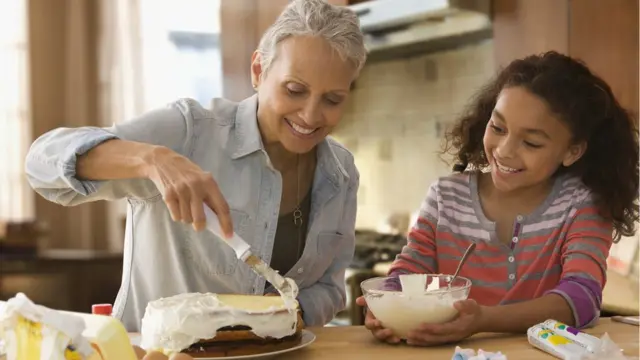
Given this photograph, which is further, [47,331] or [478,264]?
[478,264]

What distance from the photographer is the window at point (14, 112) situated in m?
4.77

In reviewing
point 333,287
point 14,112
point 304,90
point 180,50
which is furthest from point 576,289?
point 14,112

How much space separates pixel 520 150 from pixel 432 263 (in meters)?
0.30

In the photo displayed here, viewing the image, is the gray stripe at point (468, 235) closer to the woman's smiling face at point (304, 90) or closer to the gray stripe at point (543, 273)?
the gray stripe at point (543, 273)

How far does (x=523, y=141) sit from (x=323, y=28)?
0.46 m

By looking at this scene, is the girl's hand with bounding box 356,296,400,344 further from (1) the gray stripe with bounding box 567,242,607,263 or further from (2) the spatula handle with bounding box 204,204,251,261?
(1) the gray stripe with bounding box 567,242,607,263

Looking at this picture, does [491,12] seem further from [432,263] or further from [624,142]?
[432,263]

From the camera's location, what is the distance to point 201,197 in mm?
1025

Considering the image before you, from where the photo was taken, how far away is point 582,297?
127cm

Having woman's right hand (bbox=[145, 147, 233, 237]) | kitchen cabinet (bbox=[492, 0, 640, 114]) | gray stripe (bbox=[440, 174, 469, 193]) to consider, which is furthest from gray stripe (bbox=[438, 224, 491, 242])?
kitchen cabinet (bbox=[492, 0, 640, 114])

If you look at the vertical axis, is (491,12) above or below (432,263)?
above

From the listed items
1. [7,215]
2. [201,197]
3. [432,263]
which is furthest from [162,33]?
[201,197]

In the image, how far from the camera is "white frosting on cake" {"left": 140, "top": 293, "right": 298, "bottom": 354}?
99 centimetres

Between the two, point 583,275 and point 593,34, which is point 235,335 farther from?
point 593,34
